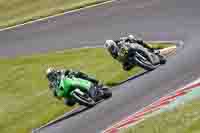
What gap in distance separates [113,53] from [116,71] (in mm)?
1353

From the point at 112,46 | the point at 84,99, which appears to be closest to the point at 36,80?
the point at 112,46

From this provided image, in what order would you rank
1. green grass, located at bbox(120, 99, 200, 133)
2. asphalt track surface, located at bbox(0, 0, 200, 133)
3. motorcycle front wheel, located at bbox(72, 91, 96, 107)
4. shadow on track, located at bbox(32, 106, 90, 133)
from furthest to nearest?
shadow on track, located at bbox(32, 106, 90, 133) < motorcycle front wheel, located at bbox(72, 91, 96, 107) < asphalt track surface, located at bbox(0, 0, 200, 133) < green grass, located at bbox(120, 99, 200, 133)

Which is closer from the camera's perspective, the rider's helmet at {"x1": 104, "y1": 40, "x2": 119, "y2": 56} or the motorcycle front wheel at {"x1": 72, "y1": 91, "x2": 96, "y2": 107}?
the motorcycle front wheel at {"x1": 72, "y1": 91, "x2": 96, "y2": 107}

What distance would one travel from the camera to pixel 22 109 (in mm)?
23516

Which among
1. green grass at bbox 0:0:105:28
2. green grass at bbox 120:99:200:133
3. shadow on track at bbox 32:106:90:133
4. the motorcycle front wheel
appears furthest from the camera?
green grass at bbox 0:0:105:28

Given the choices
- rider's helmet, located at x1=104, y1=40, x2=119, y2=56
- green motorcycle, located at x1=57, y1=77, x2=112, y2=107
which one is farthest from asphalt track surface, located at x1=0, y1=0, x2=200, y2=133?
rider's helmet, located at x1=104, y1=40, x2=119, y2=56

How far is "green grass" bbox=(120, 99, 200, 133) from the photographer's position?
14648 mm

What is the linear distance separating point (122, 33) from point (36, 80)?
18.2 feet

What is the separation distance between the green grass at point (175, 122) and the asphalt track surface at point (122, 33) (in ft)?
7.00

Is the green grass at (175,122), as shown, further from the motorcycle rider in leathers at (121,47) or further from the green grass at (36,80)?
the motorcycle rider in leathers at (121,47)

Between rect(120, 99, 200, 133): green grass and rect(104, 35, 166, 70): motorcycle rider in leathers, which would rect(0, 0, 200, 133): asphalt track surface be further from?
rect(120, 99, 200, 133): green grass

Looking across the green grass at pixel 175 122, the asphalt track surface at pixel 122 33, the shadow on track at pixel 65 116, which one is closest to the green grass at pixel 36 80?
the shadow on track at pixel 65 116

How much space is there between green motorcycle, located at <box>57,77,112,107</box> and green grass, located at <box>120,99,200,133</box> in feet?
13.9

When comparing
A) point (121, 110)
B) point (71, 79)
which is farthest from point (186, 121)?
point (71, 79)
